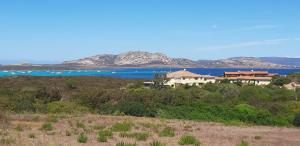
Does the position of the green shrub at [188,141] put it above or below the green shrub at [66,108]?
above

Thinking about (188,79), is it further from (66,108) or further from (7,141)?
Answer: (7,141)

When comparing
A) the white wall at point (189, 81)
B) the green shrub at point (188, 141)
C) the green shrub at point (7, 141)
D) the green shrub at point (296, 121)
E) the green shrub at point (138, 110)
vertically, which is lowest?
the white wall at point (189, 81)

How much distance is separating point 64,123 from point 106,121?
284 cm

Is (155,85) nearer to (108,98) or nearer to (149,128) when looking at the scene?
(108,98)

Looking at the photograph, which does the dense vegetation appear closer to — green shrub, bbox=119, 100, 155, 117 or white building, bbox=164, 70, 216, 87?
green shrub, bbox=119, 100, 155, 117

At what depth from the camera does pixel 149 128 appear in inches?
944

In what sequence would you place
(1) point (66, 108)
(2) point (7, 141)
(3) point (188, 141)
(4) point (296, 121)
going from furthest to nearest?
(1) point (66, 108) → (4) point (296, 121) → (3) point (188, 141) → (2) point (7, 141)

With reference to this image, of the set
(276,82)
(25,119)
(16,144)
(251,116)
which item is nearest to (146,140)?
(16,144)

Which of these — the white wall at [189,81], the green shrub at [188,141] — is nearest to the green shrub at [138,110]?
the green shrub at [188,141]

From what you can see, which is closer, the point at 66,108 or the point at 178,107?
the point at 178,107

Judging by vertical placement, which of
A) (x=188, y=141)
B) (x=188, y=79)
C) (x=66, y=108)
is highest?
(x=188, y=141)

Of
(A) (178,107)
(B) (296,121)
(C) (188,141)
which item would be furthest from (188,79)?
(C) (188,141)

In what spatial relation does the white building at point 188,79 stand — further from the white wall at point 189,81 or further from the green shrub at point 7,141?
the green shrub at point 7,141

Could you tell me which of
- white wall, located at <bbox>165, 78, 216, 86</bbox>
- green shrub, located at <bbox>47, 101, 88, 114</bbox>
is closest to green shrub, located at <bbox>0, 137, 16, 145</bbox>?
green shrub, located at <bbox>47, 101, 88, 114</bbox>
